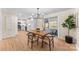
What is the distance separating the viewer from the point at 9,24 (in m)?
Answer: 2.54

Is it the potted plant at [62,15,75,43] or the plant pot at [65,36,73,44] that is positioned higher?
the potted plant at [62,15,75,43]

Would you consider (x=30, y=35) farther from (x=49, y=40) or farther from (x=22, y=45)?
(x=49, y=40)

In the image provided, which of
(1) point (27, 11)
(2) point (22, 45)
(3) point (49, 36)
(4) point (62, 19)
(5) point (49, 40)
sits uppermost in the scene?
(1) point (27, 11)

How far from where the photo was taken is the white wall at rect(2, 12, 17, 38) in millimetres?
2449

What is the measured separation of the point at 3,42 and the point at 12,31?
1.19 feet

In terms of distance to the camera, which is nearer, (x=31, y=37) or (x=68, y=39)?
(x=68, y=39)

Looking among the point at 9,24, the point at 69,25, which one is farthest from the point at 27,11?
the point at 69,25

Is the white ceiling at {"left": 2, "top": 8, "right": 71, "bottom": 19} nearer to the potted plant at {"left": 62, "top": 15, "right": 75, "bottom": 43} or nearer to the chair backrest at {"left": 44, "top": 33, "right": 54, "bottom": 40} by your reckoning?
the potted plant at {"left": 62, "top": 15, "right": 75, "bottom": 43}

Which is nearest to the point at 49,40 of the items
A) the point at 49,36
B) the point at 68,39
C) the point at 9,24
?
the point at 49,36

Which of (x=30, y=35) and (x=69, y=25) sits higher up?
(x=69, y=25)

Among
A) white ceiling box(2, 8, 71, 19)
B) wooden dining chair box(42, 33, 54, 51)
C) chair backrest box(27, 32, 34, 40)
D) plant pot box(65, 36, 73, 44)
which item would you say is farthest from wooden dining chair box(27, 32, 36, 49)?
plant pot box(65, 36, 73, 44)

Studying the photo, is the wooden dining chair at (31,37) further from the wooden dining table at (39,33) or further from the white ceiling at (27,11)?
the white ceiling at (27,11)
